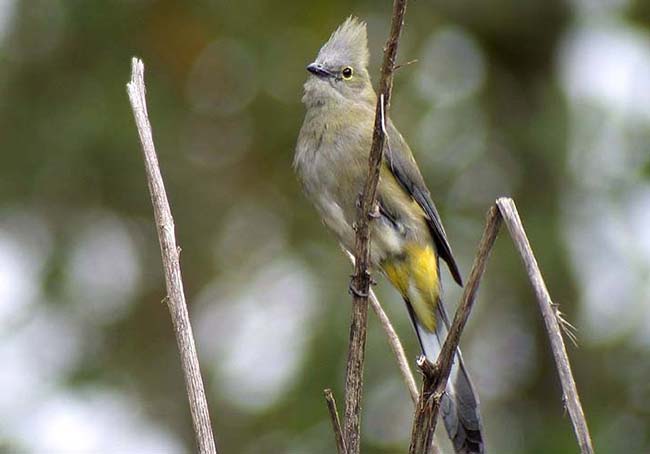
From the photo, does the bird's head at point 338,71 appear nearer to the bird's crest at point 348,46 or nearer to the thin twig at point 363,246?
the bird's crest at point 348,46

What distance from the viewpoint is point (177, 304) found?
7.63ft

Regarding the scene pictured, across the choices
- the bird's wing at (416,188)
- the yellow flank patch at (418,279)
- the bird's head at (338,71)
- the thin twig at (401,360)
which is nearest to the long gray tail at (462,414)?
the thin twig at (401,360)

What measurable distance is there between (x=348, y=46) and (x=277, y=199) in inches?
125

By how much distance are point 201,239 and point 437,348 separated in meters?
3.43

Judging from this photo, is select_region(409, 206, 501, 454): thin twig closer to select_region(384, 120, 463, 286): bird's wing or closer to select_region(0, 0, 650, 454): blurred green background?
select_region(384, 120, 463, 286): bird's wing

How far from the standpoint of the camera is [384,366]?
661 cm

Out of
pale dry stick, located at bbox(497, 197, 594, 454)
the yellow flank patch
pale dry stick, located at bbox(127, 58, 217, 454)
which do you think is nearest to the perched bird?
the yellow flank patch

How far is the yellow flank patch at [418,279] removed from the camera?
13.9 feet

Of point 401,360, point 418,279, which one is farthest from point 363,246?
point 418,279

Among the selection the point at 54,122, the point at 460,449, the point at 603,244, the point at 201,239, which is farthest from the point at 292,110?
the point at 460,449

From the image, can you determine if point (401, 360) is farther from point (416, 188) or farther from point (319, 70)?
point (319, 70)

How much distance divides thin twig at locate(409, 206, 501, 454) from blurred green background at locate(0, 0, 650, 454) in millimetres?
3953

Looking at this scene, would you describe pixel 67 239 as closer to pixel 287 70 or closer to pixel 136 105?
pixel 287 70

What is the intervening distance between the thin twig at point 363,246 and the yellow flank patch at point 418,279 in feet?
4.50
